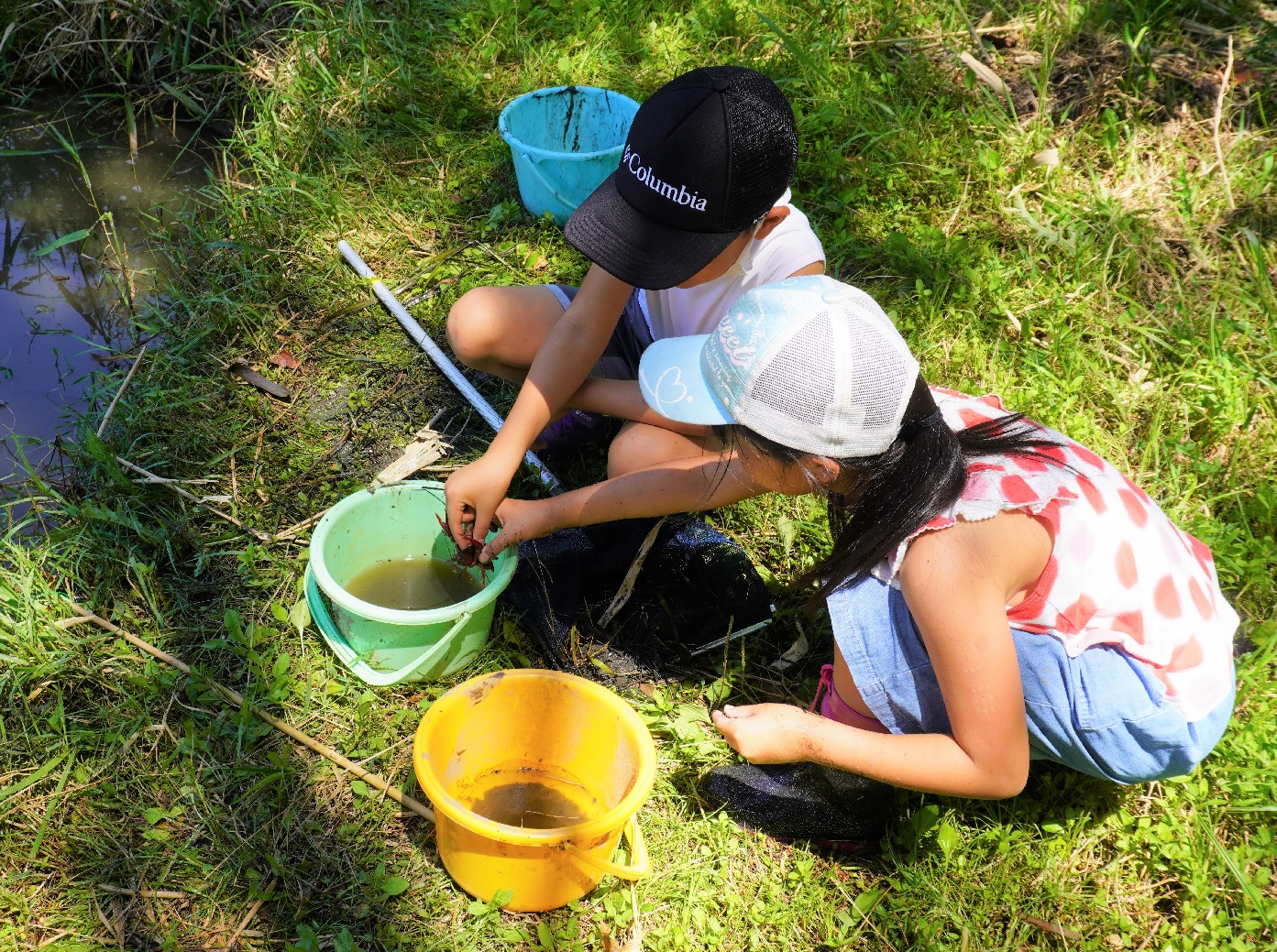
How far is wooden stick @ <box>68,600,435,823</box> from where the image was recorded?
72.0 inches

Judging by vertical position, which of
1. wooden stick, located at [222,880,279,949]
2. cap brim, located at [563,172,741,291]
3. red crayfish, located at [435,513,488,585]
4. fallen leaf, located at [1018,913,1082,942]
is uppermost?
cap brim, located at [563,172,741,291]

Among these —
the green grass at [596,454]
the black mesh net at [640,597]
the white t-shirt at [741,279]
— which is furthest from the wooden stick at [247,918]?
the white t-shirt at [741,279]

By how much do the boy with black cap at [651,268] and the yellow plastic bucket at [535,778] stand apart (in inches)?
14.0

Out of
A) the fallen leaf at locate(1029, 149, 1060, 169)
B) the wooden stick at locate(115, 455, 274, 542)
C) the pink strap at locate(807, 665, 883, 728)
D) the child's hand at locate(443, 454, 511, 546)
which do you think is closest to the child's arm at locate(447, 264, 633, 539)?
the child's hand at locate(443, 454, 511, 546)

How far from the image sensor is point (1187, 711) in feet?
5.09

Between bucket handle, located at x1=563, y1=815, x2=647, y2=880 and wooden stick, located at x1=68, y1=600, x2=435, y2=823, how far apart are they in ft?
1.24

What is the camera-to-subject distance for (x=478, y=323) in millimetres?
2270

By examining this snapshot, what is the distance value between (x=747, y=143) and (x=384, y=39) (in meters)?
2.29

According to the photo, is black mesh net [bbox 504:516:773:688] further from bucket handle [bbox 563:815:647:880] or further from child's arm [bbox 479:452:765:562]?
bucket handle [bbox 563:815:647:880]

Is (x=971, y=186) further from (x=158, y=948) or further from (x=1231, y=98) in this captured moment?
(x=158, y=948)

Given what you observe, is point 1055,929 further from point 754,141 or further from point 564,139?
point 564,139

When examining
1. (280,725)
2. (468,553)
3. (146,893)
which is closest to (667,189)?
(468,553)

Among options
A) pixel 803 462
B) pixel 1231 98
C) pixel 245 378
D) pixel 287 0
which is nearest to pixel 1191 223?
pixel 1231 98

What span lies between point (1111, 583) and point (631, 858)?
96 centimetres
